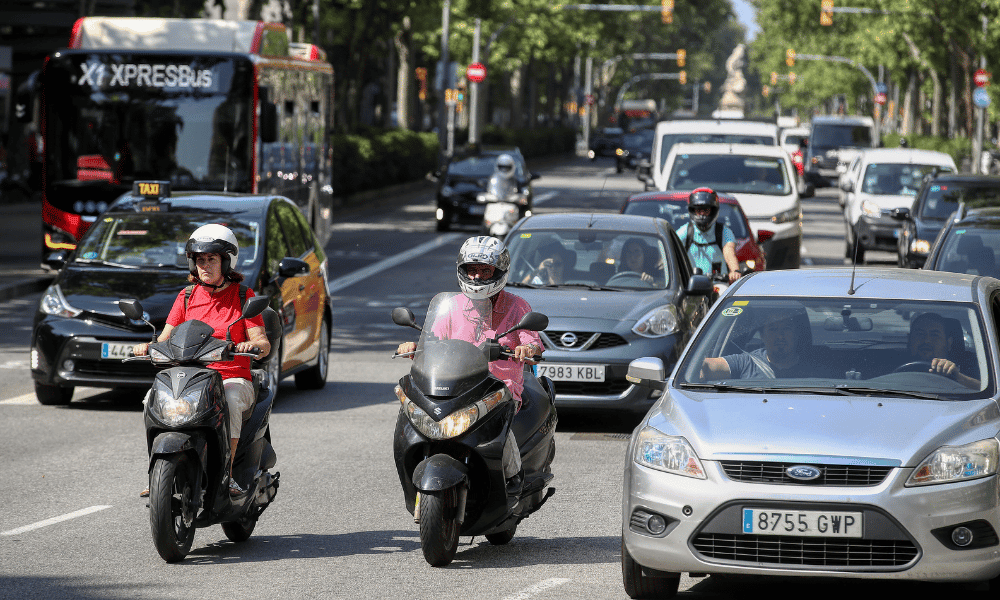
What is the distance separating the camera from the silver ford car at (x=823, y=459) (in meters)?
5.82

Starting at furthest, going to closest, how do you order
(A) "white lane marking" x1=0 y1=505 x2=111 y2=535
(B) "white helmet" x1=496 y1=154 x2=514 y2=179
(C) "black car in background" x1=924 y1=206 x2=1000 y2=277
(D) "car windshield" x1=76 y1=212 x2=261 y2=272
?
(B) "white helmet" x1=496 y1=154 x2=514 y2=179 → (C) "black car in background" x1=924 y1=206 x2=1000 y2=277 → (D) "car windshield" x1=76 y1=212 x2=261 y2=272 → (A) "white lane marking" x1=0 y1=505 x2=111 y2=535

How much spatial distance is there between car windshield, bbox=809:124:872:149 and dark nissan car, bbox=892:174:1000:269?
32.9 m

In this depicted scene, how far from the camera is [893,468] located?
19.2 feet

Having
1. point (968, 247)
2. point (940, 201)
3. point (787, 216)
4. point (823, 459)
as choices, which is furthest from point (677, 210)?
point (823, 459)

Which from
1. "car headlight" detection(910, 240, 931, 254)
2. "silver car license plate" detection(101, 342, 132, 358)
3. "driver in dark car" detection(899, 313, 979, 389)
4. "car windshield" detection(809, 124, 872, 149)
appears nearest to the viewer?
"driver in dark car" detection(899, 313, 979, 389)

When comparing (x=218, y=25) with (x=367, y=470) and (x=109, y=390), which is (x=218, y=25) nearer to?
(x=109, y=390)

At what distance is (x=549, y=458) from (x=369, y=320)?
10.6 metres

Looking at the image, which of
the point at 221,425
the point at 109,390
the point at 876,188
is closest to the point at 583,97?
the point at 876,188

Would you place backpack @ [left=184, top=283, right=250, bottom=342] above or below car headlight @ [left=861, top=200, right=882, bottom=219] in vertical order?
above

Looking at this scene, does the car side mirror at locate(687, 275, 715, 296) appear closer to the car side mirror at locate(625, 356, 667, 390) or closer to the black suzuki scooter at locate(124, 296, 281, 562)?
the car side mirror at locate(625, 356, 667, 390)

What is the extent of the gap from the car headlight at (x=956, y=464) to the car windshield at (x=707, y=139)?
60.9ft

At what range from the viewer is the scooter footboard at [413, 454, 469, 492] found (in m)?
6.64

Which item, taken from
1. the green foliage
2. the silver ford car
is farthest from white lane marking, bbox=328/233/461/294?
the green foliage

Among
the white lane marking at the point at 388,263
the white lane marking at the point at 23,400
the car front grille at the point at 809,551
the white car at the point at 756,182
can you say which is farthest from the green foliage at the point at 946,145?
the car front grille at the point at 809,551
